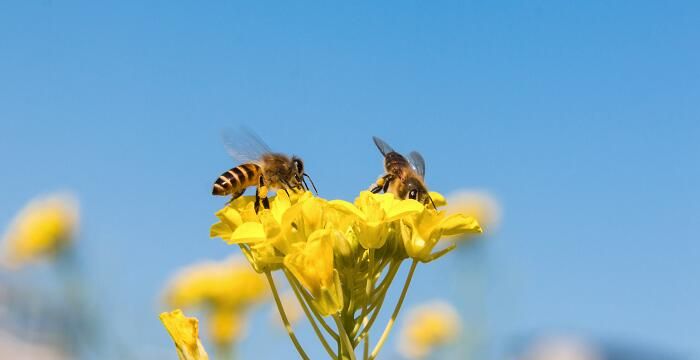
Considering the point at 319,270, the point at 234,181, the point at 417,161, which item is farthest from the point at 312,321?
the point at 417,161

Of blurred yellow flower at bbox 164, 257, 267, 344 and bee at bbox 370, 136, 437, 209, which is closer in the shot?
bee at bbox 370, 136, 437, 209

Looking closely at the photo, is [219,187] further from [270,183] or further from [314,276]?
[314,276]

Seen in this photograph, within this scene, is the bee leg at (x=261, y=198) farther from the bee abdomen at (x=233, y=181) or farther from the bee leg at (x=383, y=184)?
the bee leg at (x=383, y=184)

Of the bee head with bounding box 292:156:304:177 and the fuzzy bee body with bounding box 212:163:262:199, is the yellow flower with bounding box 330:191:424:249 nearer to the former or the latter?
the fuzzy bee body with bounding box 212:163:262:199

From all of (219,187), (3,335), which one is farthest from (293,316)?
(3,335)

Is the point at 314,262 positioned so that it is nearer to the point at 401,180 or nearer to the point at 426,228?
the point at 426,228

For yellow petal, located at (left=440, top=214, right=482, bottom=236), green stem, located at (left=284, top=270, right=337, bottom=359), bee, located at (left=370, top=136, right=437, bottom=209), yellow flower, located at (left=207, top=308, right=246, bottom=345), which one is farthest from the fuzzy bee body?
yellow flower, located at (left=207, top=308, right=246, bottom=345)

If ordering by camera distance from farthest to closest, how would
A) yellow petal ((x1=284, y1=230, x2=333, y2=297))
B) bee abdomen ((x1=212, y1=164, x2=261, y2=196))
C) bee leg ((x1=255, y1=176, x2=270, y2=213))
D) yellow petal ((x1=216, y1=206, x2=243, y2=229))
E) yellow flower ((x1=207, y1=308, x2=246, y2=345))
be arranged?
yellow flower ((x1=207, y1=308, x2=246, y2=345)) < bee abdomen ((x1=212, y1=164, x2=261, y2=196)) < bee leg ((x1=255, y1=176, x2=270, y2=213)) < yellow petal ((x1=216, y1=206, x2=243, y2=229)) < yellow petal ((x1=284, y1=230, x2=333, y2=297))
